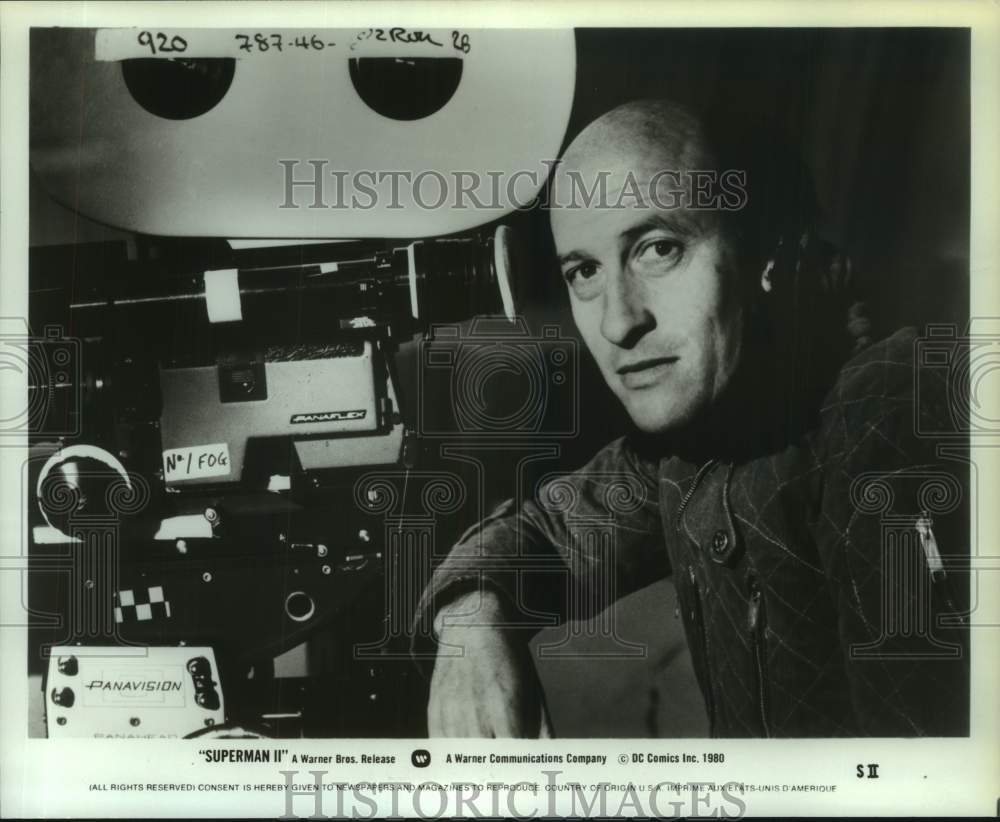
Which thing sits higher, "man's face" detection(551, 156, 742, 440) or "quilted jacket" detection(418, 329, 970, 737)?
"man's face" detection(551, 156, 742, 440)

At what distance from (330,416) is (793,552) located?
0.94 m

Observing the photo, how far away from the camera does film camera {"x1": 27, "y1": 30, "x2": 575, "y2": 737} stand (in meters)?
1.64

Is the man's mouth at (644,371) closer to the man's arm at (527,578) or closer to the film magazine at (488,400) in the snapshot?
the film magazine at (488,400)

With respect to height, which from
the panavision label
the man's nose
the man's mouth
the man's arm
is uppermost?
Result: the man's nose

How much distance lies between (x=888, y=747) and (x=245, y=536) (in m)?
1.33

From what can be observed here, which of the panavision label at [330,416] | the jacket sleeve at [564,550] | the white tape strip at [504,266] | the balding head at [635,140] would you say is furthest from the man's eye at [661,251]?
the panavision label at [330,416]

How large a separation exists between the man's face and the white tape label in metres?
0.75

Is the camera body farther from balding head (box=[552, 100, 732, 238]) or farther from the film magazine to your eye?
balding head (box=[552, 100, 732, 238])

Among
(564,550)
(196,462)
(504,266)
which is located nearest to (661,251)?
(504,266)

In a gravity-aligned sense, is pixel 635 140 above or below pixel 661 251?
above

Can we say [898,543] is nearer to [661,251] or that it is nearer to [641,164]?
[661,251]

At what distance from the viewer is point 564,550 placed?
164cm

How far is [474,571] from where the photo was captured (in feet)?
5.38

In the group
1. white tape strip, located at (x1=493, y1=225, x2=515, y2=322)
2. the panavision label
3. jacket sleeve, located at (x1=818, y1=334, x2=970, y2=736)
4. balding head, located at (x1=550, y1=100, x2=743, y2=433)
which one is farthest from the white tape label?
jacket sleeve, located at (x1=818, y1=334, x2=970, y2=736)
